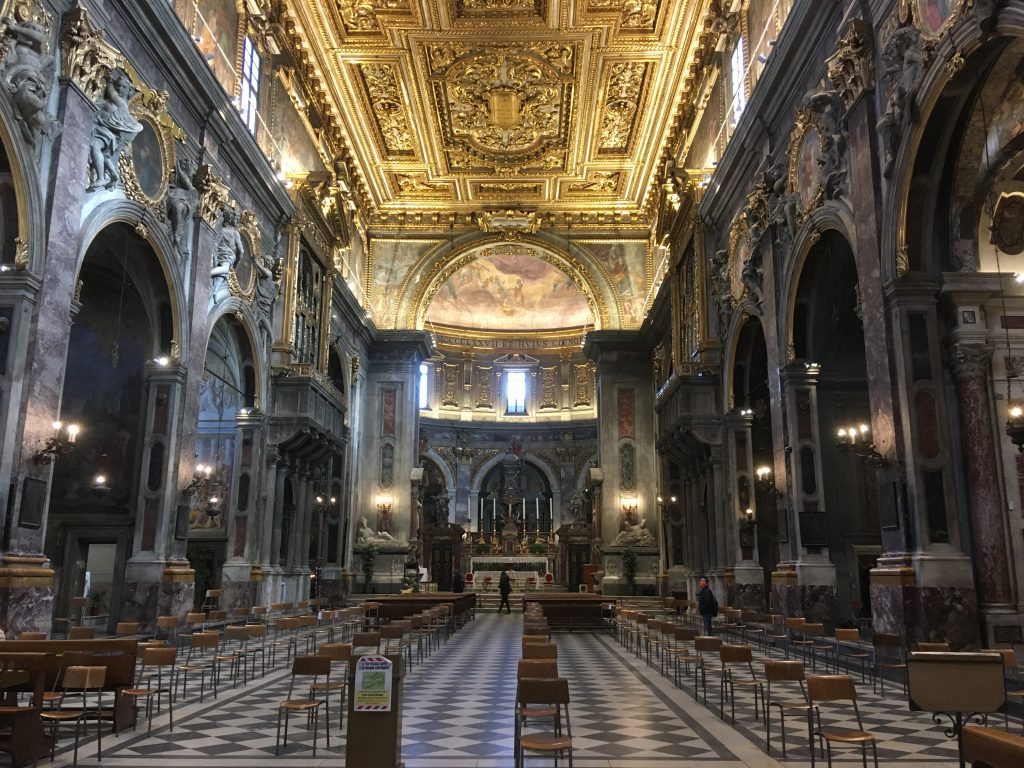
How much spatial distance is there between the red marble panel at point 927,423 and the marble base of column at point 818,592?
15.5 ft

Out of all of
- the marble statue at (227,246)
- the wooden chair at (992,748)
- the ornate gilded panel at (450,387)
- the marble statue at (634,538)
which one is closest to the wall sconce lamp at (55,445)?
the marble statue at (227,246)

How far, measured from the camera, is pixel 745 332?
20.9 m

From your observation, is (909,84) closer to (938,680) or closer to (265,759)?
(938,680)

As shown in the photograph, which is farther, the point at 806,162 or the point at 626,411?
the point at 626,411

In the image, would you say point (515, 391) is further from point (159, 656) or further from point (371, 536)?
point (159, 656)

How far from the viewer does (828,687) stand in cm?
673

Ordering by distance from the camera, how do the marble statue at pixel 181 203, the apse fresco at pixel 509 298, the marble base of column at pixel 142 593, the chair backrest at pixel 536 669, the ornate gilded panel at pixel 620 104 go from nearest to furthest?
the chair backrest at pixel 536 669
the marble base of column at pixel 142 593
the marble statue at pixel 181 203
the ornate gilded panel at pixel 620 104
the apse fresco at pixel 509 298

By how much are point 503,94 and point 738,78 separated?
28.6 feet

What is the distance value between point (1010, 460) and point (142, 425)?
16.1m

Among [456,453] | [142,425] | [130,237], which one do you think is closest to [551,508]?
[456,453]

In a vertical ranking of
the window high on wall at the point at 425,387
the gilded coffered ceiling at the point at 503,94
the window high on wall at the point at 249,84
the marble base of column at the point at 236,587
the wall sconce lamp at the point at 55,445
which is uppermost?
the gilded coffered ceiling at the point at 503,94

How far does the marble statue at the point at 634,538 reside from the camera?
1282 inches

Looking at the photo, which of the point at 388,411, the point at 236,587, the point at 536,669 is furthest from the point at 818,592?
the point at 388,411

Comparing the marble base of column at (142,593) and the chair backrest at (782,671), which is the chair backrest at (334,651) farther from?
the marble base of column at (142,593)
